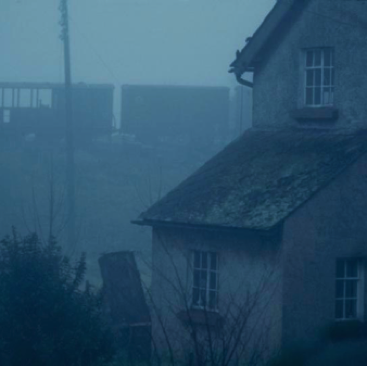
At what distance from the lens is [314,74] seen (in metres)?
17.7

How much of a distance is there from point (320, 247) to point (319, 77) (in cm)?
436

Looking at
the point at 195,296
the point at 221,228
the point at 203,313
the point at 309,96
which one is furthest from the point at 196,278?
the point at 309,96

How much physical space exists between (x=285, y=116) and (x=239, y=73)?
162cm

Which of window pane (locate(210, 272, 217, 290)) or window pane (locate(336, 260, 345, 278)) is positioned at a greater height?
window pane (locate(336, 260, 345, 278))

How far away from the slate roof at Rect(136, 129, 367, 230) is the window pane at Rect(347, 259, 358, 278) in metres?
1.79

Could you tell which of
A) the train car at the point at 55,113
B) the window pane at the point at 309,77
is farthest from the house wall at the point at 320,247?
the train car at the point at 55,113

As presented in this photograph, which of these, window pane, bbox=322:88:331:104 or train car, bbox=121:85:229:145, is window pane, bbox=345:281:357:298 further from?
train car, bbox=121:85:229:145

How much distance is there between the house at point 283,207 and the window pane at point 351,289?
0.08 ft

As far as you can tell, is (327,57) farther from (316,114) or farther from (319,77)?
(316,114)

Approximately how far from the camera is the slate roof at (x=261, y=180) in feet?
48.8

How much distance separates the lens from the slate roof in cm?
1488

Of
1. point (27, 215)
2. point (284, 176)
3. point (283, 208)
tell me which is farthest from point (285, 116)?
point (27, 215)

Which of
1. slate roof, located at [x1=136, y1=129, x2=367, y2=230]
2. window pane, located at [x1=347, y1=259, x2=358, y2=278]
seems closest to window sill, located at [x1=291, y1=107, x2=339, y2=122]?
slate roof, located at [x1=136, y1=129, x2=367, y2=230]

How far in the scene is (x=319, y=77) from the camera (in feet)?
57.6
